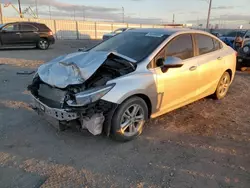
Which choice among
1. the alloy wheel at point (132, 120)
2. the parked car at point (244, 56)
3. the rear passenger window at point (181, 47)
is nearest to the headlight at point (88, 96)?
the alloy wheel at point (132, 120)

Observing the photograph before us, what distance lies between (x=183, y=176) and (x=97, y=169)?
41.9 inches

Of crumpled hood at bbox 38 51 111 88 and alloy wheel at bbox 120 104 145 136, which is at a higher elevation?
crumpled hood at bbox 38 51 111 88

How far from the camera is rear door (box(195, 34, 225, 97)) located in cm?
466

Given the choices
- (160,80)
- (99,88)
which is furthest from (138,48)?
(99,88)

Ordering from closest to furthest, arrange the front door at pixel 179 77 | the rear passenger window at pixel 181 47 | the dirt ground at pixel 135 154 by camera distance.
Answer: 1. the dirt ground at pixel 135 154
2. the front door at pixel 179 77
3. the rear passenger window at pixel 181 47

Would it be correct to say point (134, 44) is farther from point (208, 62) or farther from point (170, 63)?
point (208, 62)

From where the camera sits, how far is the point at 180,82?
4137 millimetres

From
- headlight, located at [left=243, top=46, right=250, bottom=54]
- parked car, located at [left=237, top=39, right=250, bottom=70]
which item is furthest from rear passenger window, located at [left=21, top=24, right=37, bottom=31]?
headlight, located at [left=243, top=46, right=250, bottom=54]

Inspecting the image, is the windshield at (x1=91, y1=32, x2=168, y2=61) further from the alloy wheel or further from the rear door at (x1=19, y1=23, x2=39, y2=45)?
the rear door at (x1=19, y1=23, x2=39, y2=45)

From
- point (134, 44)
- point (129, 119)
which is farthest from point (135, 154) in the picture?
point (134, 44)

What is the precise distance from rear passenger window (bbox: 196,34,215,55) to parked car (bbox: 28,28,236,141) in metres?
0.04

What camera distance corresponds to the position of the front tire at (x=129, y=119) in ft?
11.0

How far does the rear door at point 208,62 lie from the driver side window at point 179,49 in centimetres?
26

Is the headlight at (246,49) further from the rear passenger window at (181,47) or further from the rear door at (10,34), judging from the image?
the rear door at (10,34)
